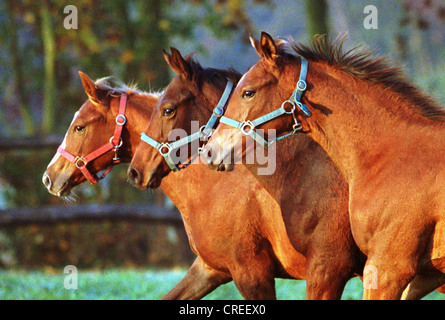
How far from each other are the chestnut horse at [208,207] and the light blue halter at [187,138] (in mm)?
419

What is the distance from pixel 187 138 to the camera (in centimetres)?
572

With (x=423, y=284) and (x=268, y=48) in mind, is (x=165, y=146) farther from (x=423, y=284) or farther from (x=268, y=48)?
(x=423, y=284)

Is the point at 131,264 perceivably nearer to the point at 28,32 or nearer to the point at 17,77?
the point at 17,77

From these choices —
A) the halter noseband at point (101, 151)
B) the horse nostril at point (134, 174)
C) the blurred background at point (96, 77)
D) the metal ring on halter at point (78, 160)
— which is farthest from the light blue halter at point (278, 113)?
the blurred background at point (96, 77)

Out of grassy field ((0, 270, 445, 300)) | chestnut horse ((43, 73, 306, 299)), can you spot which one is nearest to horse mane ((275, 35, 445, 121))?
chestnut horse ((43, 73, 306, 299))

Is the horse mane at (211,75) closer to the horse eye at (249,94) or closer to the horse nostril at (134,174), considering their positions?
the horse nostril at (134,174)

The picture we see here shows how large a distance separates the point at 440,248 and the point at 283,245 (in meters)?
1.54

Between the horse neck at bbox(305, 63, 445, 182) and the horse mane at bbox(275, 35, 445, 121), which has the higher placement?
the horse mane at bbox(275, 35, 445, 121)

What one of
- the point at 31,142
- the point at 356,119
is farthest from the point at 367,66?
the point at 31,142

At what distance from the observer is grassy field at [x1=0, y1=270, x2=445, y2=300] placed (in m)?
8.12

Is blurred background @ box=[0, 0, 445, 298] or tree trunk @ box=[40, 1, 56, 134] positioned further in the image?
tree trunk @ box=[40, 1, 56, 134]

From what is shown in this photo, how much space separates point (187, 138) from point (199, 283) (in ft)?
4.91

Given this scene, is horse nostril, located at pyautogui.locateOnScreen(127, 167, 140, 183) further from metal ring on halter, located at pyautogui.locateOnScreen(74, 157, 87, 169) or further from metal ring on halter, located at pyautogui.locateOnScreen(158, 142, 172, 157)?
metal ring on halter, located at pyautogui.locateOnScreen(74, 157, 87, 169)

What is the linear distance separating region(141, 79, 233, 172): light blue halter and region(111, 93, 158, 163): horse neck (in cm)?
61
